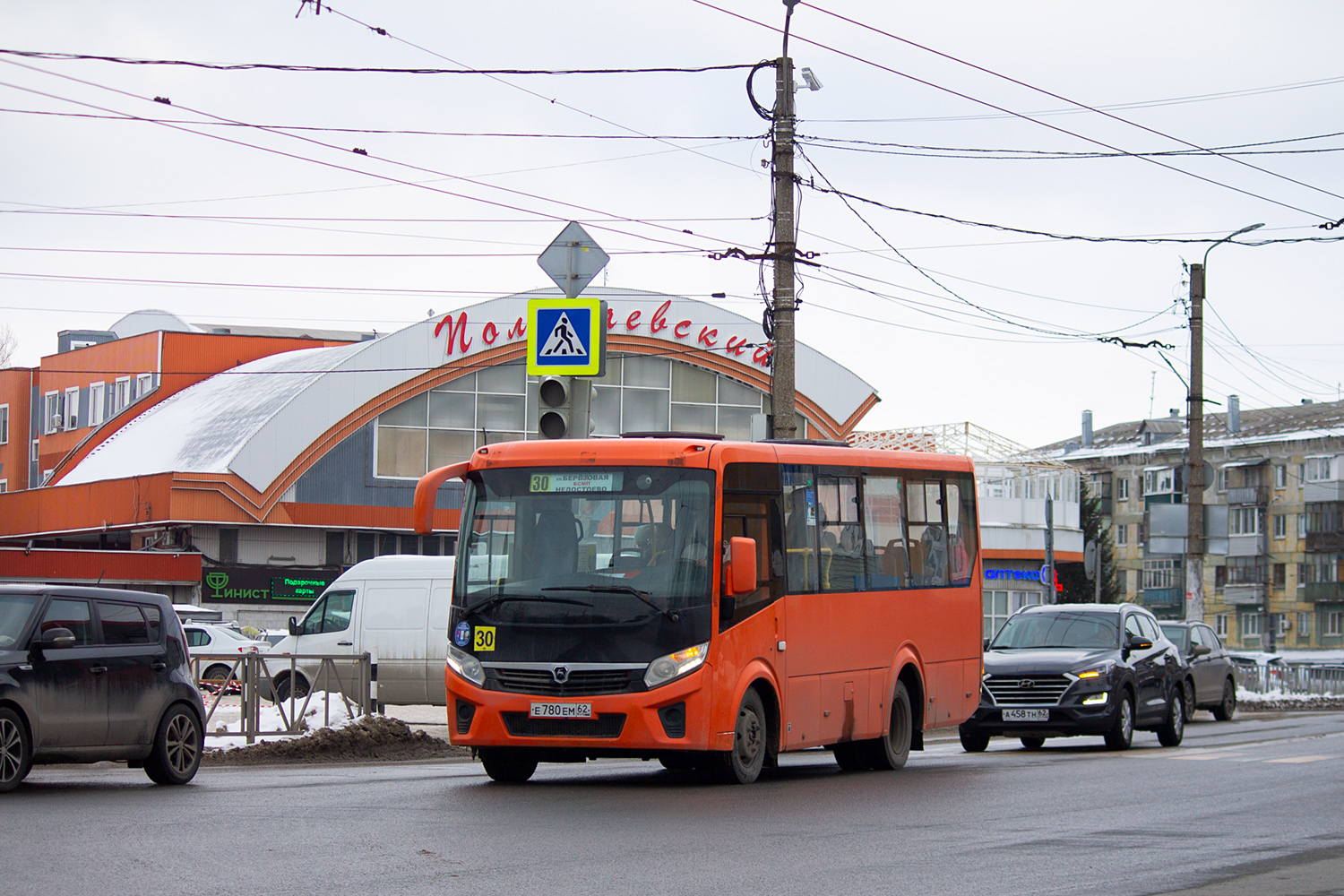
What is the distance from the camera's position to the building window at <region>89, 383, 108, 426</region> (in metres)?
67.2

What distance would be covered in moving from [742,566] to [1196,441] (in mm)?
24089

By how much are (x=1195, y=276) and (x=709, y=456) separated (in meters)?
23.9

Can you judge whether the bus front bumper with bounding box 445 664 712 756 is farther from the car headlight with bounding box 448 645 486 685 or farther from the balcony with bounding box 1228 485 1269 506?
the balcony with bounding box 1228 485 1269 506

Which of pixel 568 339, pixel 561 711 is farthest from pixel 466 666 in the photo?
pixel 568 339

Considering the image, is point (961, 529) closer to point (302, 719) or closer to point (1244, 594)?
point (302, 719)

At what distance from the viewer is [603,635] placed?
13.4 m

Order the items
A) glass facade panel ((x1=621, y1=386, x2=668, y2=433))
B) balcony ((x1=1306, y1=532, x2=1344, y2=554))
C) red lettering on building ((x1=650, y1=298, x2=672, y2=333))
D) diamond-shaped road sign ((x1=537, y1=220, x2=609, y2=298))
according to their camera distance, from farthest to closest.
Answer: balcony ((x1=1306, y1=532, x2=1344, y2=554)), glass facade panel ((x1=621, y1=386, x2=668, y2=433)), red lettering on building ((x1=650, y1=298, x2=672, y2=333)), diamond-shaped road sign ((x1=537, y1=220, x2=609, y2=298))

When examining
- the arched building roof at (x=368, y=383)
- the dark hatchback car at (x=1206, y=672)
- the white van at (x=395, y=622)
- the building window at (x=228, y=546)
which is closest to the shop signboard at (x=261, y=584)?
the building window at (x=228, y=546)

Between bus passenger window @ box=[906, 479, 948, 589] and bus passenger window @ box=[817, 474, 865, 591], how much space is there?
1.20 metres

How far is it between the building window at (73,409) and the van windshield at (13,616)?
195 feet

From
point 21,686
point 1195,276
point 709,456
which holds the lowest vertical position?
point 21,686

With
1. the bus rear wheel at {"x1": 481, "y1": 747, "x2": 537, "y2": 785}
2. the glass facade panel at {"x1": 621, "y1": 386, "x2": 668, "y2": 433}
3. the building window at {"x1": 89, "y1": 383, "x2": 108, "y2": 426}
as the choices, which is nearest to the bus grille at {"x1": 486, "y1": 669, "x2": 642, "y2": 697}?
the bus rear wheel at {"x1": 481, "y1": 747, "x2": 537, "y2": 785}

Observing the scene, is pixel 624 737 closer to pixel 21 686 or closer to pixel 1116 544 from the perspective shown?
pixel 21 686

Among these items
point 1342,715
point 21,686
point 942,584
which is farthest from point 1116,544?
point 21,686
